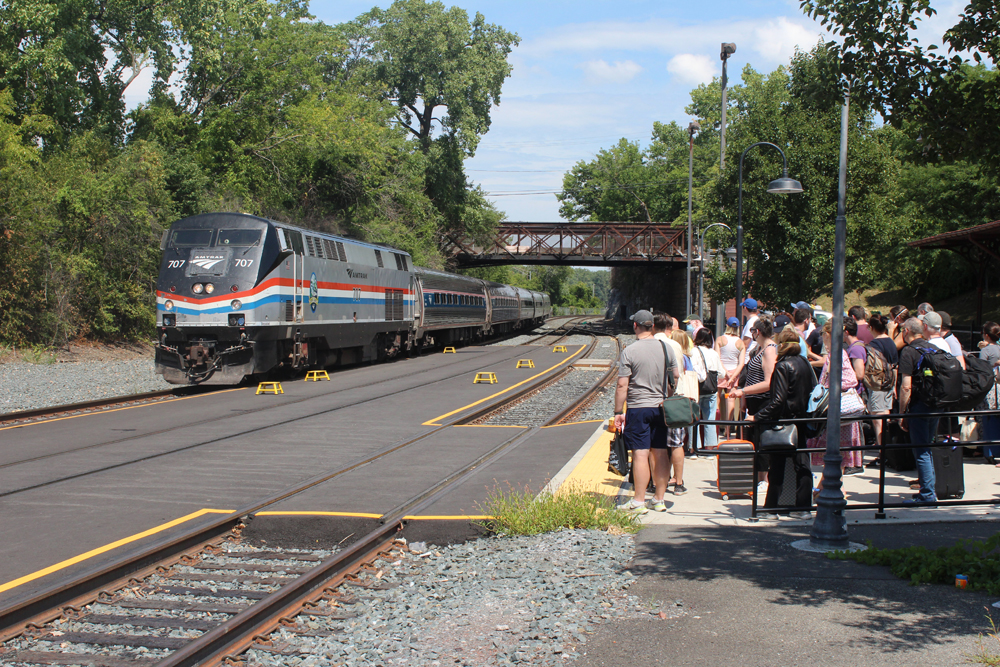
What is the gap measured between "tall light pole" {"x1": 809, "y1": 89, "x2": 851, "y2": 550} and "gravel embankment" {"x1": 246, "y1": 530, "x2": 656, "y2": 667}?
5.31ft

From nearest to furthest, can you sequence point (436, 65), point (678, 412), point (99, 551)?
point (99, 551) → point (678, 412) → point (436, 65)

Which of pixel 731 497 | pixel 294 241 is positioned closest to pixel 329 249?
pixel 294 241

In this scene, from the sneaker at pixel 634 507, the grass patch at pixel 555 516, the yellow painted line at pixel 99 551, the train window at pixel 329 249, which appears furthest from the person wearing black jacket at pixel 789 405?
the train window at pixel 329 249

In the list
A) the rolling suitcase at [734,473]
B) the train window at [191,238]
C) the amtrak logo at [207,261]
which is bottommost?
the rolling suitcase at [734,473]

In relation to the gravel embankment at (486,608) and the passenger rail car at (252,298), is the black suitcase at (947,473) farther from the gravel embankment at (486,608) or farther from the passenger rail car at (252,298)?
the passenger rail car at (252,298)

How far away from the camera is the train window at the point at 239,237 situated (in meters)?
19.4

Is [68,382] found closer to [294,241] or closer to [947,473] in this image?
[294,241]

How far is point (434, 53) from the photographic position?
180 feet

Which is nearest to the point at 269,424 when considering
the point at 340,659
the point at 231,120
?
the point at 340,659

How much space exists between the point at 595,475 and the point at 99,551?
5.37 m

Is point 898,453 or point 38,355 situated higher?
point 38,355

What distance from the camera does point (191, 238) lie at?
64.4 feet

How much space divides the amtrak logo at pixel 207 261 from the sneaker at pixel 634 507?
13.9 metres

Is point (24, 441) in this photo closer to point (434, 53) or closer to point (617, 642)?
point (617, 642)
